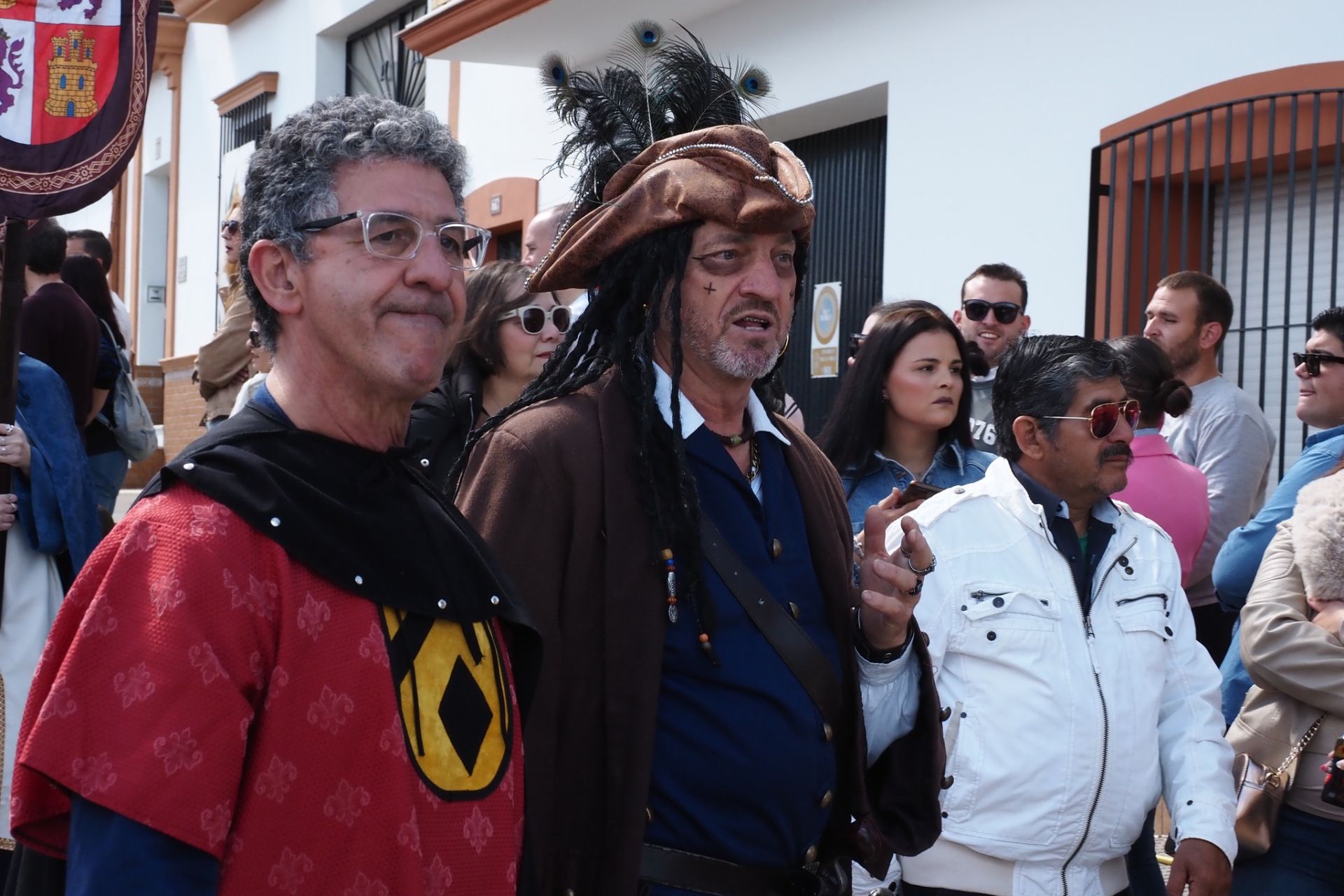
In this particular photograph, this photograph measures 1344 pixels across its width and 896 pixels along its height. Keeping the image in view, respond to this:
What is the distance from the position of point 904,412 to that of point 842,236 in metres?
5.12

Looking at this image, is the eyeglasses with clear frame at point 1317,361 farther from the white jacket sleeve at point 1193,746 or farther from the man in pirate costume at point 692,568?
the man in pirate costume at point 692,568

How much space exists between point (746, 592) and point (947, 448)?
258 cm

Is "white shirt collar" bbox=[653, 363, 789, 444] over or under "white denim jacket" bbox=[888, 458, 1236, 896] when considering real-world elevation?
over

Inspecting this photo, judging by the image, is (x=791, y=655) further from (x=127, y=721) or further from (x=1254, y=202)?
(x=1254, y=202)

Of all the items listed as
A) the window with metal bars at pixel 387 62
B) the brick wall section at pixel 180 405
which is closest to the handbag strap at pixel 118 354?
the window with metal bars at pixel 387 62

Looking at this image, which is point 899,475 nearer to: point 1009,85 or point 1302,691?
point 1302,691

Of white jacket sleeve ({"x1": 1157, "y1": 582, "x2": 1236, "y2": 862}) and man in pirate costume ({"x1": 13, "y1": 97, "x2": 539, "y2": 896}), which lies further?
white jacket sleeve ({"x1": 1157, "y1": 582, "x2": 1236, "y2": 862})

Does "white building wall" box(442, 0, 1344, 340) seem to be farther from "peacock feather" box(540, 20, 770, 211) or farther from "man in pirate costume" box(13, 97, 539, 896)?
"man in pirate costume" box(13, 97, 539, 896)

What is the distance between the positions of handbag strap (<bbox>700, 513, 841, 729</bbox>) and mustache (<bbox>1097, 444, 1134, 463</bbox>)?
1574mm

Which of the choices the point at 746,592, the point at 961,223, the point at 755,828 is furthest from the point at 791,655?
A: the point at 961,223

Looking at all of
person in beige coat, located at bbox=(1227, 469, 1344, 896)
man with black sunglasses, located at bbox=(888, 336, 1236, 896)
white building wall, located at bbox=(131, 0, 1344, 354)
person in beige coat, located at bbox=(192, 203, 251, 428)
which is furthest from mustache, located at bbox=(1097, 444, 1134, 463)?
person in beige coat, located at bbox=(192, 203, 251, 428)

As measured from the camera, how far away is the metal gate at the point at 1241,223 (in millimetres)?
6707

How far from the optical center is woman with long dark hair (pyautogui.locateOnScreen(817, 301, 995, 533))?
5.11 metres

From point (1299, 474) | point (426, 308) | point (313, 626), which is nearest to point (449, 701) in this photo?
point (313, 626)
